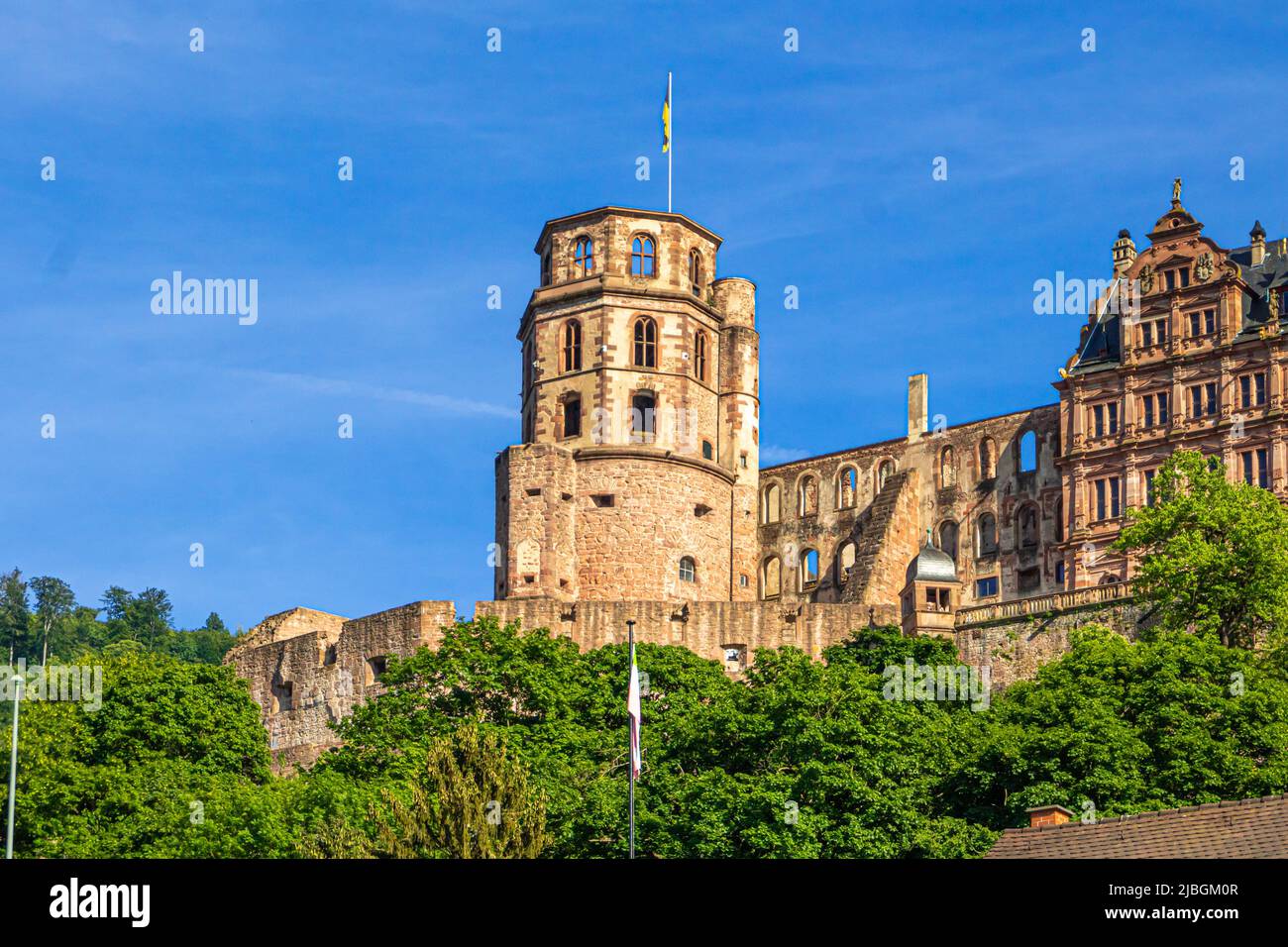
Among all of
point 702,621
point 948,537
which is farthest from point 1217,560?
point 948,537

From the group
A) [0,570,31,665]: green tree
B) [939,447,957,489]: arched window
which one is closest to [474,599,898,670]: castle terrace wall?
[939,447,957,489]: arched window

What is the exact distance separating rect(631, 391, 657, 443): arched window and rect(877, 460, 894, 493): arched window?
13.4 metres

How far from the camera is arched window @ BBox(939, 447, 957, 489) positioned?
309 feet

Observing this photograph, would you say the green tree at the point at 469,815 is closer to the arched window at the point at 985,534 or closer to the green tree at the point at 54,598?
the arched window at the point at 985,534

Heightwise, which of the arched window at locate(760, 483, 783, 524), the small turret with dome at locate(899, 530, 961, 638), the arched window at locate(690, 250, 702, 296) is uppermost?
the arched window at locate(690, 250, 702, 296)

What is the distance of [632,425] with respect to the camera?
284 ft

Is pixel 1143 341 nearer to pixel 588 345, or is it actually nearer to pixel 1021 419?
pixel 1021 419

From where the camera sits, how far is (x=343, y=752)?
223ft

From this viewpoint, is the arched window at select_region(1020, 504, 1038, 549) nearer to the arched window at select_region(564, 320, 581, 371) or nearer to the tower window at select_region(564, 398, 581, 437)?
the tower window at select_region(564, 398, 581, 437)

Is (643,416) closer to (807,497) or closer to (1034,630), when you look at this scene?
(807,497)

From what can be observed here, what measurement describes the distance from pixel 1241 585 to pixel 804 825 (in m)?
21.2

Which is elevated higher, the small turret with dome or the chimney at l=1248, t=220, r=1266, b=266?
the chimney at l=1248, t=220, r=1266, b=266

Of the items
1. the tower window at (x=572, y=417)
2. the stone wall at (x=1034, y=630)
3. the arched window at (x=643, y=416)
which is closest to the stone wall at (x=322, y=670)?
the tower window at (x=572, y=417)
